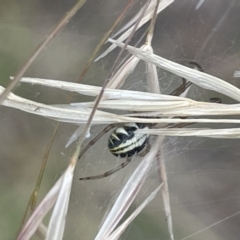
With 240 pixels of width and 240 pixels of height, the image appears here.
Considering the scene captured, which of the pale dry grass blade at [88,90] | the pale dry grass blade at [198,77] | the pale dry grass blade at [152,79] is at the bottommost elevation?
the pale dry grass blade at [88,90]

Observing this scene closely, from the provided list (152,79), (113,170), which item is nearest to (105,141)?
(113,170)

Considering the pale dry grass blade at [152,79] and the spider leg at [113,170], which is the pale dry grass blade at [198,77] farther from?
the spider leg at [113,170]

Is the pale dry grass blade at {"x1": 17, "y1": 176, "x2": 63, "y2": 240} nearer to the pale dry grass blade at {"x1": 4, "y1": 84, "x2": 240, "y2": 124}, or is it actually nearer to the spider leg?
the pale dry grass blade at {"x1": 4, "y1": 84, "x2": 240, "y2": 124}

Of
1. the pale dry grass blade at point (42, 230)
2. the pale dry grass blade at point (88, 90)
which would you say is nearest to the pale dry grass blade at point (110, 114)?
the pale dry grass blade at point (88, 90)

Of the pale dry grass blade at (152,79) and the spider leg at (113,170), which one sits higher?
the pale dry grass blade at (152,79)

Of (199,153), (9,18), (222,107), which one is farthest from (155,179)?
(9,18)
